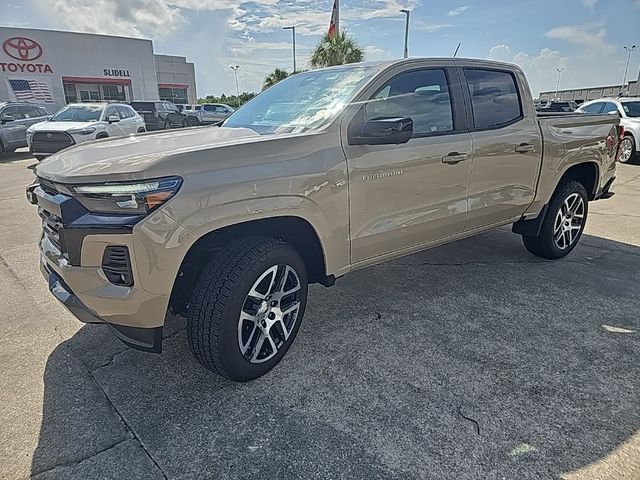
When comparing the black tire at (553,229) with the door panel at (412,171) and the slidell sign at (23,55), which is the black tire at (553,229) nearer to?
the door panel at (412,171)

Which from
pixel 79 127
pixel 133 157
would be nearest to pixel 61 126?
pixel 79 127

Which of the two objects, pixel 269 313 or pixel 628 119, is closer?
pixel 269 313

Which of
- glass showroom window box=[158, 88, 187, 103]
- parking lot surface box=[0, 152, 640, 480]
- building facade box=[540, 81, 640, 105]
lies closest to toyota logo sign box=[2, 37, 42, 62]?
glass showroom window box=[158, 88, 187, 103]

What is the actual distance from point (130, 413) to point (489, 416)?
1899mm

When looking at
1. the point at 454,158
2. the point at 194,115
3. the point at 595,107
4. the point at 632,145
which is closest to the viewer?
the point at 454,158

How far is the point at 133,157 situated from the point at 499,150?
2.89m

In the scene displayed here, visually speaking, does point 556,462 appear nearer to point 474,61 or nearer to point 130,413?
point 130,413

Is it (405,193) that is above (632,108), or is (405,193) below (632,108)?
below

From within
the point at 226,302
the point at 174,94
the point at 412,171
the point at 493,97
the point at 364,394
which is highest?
the point at 174,94

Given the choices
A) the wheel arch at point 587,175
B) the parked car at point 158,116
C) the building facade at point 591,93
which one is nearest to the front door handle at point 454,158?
the wheel arch at point 587,175

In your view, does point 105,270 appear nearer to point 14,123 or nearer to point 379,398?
point 379,398

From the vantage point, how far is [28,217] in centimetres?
680

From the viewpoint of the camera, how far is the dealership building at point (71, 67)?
28.1 m

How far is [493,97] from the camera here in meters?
3.93
